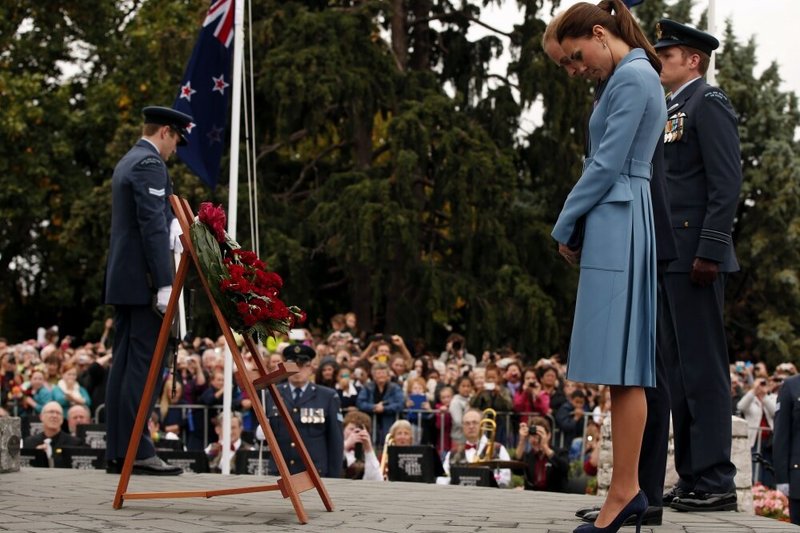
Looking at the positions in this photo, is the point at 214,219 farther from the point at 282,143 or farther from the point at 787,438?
the point at 282,143

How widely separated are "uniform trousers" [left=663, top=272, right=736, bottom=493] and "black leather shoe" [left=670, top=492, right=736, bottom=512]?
0.03 metres

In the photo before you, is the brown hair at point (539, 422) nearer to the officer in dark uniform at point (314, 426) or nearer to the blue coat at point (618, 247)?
the officer in dark uniform at point (314, 426)

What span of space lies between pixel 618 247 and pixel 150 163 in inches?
143

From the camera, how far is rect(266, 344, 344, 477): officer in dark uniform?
1308 cm

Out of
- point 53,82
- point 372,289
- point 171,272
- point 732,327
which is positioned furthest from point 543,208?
point 171,272

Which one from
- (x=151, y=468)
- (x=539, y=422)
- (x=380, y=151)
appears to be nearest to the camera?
(x=151, y=468)

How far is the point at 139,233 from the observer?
334 inches

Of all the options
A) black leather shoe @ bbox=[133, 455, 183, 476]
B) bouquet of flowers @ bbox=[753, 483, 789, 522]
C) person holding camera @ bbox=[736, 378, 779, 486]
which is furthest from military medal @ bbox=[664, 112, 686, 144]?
person holding camera @ bbox=[736, 378, 779, 486]

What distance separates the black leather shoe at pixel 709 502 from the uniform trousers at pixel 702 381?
0.09 feet

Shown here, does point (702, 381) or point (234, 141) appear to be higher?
point (234, 141)

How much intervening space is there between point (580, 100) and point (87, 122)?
43.0 ft

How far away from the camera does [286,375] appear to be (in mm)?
6570

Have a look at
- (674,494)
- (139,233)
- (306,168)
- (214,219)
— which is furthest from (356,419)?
(306,168)

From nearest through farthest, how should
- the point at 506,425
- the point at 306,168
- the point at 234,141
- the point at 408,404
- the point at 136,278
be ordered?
the point at 136,278 → the point at 234,141 → the point at 506,425 → the point at 408,404 → the point at 306,168
